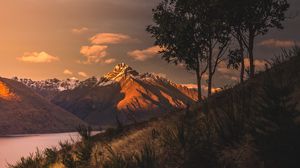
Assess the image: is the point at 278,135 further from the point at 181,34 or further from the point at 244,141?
the point at 181,34

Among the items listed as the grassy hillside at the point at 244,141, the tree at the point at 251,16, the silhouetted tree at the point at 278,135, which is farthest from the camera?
the tree at the point at 251,16

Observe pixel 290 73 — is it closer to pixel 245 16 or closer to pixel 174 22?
pixel 245 16

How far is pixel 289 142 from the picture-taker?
6223 millimetres

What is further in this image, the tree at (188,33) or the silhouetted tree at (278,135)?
the tree at (188,33)

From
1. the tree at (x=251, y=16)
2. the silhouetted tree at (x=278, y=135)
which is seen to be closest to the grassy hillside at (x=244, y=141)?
the silhouetted tree at (x=278, y=135)

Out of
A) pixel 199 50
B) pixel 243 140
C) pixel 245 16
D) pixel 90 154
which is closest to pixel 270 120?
pixel 243 140

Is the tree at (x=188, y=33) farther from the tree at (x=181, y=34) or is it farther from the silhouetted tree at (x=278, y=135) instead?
the silhouetted tree at (x=278, y=135)

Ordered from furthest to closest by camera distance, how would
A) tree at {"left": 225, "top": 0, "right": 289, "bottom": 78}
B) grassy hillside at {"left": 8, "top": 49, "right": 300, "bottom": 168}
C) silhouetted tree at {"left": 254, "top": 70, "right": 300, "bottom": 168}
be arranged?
tree at {"left": 225, "top": 0, "right": 289, "bottom": 78}
grassy hillside at {"left": 8, "top": 49, "right": 300, "bottom": 168}
silhouetted tree at {"left": 254, "top": 70, "right": 300, "bottom": 168}

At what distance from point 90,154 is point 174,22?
1322 inches

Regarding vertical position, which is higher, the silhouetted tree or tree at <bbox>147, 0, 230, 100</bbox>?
tree at <bbox>147, 0, 230, 100</bbox>

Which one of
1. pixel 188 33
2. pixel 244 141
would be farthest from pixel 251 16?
pixel 244 141

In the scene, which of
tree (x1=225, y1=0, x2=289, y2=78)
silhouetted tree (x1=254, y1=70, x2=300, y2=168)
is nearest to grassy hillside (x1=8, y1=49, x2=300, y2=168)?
silhouetted tree (x1=254, y1=70, x2=300, y2=168)

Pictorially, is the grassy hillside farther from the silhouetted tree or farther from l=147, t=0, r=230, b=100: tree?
l=147, t=0, r=230, b=100: tree

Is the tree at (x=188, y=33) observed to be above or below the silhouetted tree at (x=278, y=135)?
above
